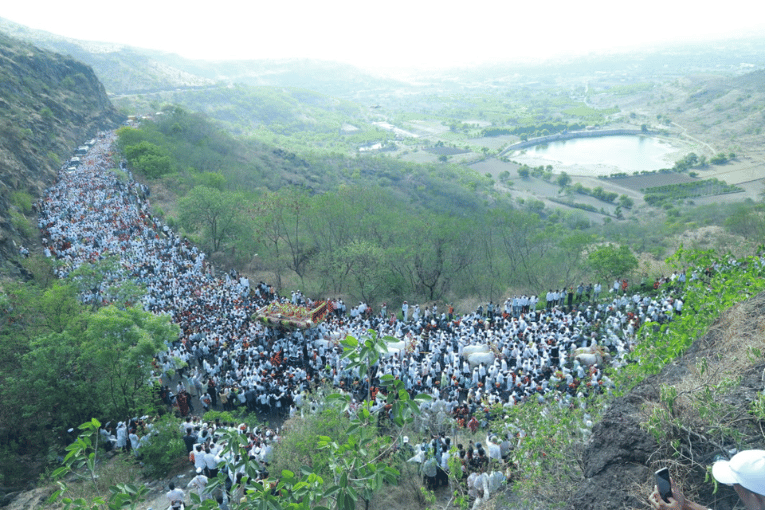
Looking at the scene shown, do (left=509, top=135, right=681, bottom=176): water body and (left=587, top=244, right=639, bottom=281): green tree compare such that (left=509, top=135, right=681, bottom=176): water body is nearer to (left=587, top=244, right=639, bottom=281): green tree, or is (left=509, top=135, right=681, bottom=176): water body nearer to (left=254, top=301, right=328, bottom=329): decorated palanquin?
(left=587, top=244, right=639, bottom=281): green tree

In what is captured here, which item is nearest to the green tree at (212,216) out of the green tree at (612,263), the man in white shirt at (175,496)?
the green tree at (612,263)

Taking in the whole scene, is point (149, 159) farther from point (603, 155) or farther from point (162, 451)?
point (603, 155)

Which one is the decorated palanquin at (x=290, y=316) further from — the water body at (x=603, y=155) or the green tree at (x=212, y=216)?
the water body at (x=603, y=155)

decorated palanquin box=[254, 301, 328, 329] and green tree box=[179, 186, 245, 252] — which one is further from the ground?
green tree box=[179, 186, 245, 252]

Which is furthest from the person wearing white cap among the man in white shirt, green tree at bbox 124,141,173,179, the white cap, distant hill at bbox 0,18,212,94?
distant hill at bbox 0,18,212,94

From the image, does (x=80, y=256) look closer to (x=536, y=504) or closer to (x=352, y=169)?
(x=536, y=504)
